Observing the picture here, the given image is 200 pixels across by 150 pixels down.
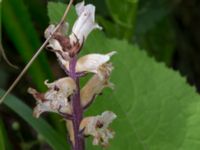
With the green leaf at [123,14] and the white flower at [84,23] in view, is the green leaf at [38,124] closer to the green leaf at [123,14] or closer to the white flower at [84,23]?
the white flower at [84,23]

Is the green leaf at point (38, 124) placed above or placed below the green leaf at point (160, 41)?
above

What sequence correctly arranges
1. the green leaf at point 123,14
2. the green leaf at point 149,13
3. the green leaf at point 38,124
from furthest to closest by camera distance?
the green leaf at point 149,13, the green leaf at point 123,14, the green leaf at point 38,124

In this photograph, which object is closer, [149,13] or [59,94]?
[59,94]

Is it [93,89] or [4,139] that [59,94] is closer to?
[93,89]

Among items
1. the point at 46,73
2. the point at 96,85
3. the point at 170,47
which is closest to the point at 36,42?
the point at 46,73

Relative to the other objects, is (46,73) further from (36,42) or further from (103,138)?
(103,138)

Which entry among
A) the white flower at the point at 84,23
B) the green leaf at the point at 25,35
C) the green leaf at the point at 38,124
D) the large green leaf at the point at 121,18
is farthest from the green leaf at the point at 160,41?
the white flower at the point at 84,23

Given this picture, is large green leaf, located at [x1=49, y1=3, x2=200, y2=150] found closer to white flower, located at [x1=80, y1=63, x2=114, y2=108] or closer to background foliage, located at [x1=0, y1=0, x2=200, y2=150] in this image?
background foliage, located at [x1=0, y1=0, x2=200, y2=150]

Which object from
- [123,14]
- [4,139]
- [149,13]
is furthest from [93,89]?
[149,13]
